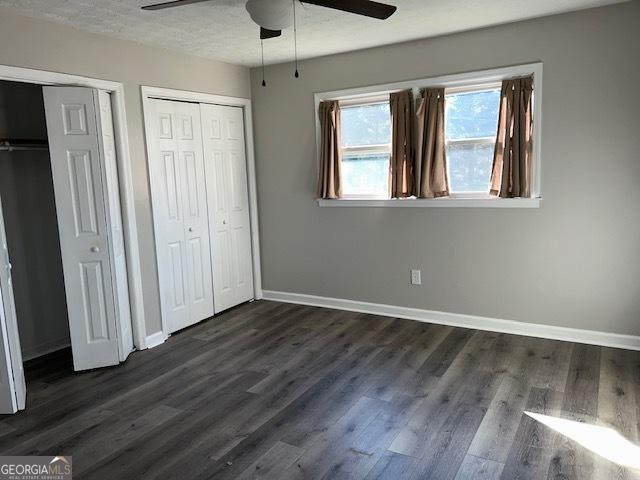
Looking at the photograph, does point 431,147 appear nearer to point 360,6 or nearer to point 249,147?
point 360,6

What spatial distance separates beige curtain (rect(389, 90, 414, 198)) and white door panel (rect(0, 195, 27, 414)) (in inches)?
119

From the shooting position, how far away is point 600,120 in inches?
138

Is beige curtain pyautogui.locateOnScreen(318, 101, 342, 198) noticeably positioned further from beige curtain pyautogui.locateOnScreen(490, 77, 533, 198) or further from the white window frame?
beige curtain pyautogui.locateOnScreen(490, 77, 533, 198)


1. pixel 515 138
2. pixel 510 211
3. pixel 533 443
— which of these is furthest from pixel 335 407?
pixel 515 138

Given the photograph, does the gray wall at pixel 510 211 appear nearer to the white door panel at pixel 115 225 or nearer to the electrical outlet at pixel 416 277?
the electrical outlet at pixel 416 277

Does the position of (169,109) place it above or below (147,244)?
above

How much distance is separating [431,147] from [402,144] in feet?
0.90

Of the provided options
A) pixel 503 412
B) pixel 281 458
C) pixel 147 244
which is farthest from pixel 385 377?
pixel 147 244

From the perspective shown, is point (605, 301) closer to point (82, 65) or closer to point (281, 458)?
point (281, 458)

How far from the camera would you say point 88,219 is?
349 centimetres

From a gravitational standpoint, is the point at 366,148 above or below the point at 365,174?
above

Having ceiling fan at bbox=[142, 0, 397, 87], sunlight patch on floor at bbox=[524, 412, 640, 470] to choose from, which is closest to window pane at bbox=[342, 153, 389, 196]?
ceiling fan at bbox=[142, 0, 397, 87]

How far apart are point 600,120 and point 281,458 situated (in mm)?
3200

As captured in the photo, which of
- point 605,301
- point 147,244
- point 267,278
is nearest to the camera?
point 605,301
